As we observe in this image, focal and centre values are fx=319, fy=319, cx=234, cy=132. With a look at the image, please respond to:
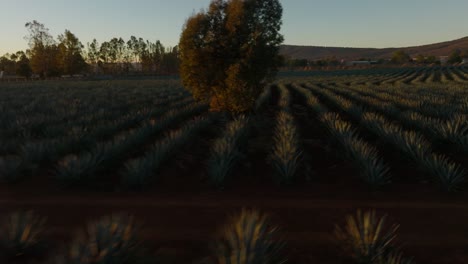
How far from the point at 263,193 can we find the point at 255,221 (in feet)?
6.76

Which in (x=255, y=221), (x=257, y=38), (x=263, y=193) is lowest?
(x=263, y=193)

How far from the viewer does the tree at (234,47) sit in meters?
11.0

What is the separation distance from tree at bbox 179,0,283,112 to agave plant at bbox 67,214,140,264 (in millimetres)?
8535

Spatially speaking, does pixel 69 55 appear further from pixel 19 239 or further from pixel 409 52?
pixel 409 52

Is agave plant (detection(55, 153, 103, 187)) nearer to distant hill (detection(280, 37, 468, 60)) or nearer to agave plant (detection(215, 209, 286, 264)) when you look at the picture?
agave plant (detection(215, 209, 286, 264))

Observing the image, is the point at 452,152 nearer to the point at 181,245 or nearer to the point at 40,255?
the point at 181,245

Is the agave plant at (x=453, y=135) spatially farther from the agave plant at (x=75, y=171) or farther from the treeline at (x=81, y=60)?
the treeline at (x=81, y=60)

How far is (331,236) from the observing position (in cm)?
376

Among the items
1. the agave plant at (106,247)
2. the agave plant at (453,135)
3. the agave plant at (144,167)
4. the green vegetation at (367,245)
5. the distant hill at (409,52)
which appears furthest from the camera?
the distant hill at (409,52)

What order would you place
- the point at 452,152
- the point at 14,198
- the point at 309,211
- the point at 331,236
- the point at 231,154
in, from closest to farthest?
the point at 331,236, the point at 309,211, the point at 14,198, the point at 231,154, the point at 452,152

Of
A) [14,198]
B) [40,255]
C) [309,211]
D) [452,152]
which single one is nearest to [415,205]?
[309,211]

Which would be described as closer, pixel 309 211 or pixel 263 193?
pixel 309 211

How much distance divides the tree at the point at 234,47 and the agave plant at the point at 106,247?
8.54 meters

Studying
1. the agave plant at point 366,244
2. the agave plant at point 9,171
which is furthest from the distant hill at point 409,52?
the agave plant at point 366,244
